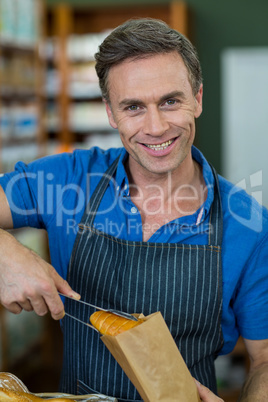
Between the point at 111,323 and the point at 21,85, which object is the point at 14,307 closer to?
the point at 111,323

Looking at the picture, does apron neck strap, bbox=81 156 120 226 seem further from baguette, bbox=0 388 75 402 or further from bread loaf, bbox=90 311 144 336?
baguette, bbox=0 388 75 402

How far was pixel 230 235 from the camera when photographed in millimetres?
1618

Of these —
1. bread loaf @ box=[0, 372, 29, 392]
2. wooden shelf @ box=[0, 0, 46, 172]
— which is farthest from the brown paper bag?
wooden shelf @ box=[0, 0, 46, 172]

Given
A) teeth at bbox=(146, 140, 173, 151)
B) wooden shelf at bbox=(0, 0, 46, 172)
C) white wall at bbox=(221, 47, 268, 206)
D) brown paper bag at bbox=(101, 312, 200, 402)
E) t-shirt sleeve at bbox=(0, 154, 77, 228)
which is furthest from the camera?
white wall at bbox=(221, 47, 268, 206)

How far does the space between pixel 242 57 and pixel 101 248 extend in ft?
14.3

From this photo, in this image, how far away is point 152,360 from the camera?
1165mm

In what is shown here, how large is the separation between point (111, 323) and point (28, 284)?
0.67 ft

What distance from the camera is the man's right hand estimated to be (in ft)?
3.92

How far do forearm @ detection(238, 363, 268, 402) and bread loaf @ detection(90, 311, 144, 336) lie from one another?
1.57 ft

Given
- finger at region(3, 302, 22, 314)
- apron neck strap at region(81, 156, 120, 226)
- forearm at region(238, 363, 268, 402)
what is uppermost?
apron neck strap at region(81, 156, 120, 226)

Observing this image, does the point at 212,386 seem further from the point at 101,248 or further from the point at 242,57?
the point at 242,57

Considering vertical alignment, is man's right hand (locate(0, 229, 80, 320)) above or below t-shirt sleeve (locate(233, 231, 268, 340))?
above

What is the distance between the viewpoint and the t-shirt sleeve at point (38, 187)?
1.68m

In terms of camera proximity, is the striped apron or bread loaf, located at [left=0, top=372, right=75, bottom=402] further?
the striped apron
